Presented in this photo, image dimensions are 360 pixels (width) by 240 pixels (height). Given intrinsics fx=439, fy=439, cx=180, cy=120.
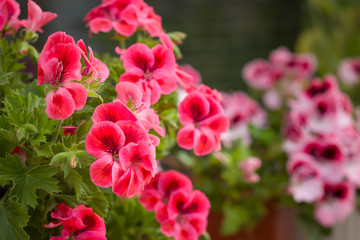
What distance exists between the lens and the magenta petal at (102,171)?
29 centimetres

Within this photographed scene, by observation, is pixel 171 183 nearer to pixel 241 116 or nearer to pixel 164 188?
pixel 164 188

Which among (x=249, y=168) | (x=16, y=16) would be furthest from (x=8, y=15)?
(x=249, y=168)

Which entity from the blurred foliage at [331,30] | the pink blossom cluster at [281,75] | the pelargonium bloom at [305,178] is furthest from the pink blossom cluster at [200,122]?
the blurred foliage at [331,30]

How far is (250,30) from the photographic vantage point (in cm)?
178

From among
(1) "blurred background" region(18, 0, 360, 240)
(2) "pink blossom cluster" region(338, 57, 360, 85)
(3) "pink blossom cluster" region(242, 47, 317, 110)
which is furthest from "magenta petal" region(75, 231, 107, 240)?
(1) "blurred background" region(18, 0, 360, 240)

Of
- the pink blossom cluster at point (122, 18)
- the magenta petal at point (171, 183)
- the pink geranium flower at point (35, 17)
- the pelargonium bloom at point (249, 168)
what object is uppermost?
the pink blossom cluster at point (122, 18)

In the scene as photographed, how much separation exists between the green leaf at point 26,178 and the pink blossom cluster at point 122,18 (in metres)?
0.16

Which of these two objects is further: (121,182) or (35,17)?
(35,17)

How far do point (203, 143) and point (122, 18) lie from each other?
0.48 ft

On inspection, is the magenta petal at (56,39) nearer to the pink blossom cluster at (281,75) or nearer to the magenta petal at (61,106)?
the magenta petal at (61,106)

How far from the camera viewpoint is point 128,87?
1.08ft

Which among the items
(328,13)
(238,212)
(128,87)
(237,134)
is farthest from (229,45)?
(128,87)

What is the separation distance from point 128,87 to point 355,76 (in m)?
0.86

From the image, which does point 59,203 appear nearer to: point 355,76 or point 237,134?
point 237,134
